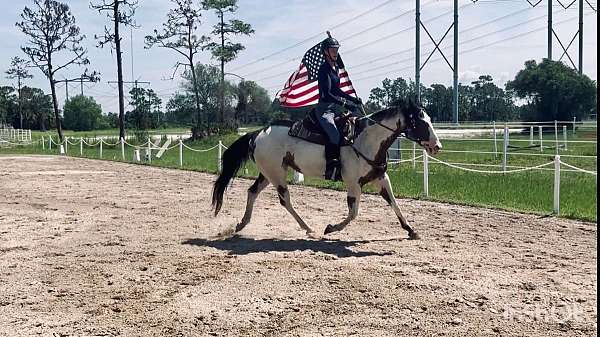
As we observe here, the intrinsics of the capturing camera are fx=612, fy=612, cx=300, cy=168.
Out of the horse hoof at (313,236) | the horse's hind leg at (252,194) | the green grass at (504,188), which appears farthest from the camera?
the green grass at (504,188)

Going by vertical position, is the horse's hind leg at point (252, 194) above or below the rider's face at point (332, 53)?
below

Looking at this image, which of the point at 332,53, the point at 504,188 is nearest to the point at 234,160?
the point at 332,53

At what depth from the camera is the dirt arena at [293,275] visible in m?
4.73

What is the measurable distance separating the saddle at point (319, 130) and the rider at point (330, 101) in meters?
0.07

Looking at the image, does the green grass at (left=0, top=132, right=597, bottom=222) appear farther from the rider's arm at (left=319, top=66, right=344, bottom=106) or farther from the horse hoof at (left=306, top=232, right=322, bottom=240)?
the rider's arm at (left=319, top=66, right=344, bottom=106)

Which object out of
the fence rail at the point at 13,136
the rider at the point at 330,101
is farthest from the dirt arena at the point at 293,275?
the fence rail at the point at 13,136

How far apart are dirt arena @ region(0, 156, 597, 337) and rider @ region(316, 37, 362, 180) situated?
1.05 metres

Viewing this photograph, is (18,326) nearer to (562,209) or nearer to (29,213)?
(29,213)

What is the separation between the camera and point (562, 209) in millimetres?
10383

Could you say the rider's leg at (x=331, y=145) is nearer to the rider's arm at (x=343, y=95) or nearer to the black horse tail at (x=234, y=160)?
the rider's arm at (x=343, y=95)

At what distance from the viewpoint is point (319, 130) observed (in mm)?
8195

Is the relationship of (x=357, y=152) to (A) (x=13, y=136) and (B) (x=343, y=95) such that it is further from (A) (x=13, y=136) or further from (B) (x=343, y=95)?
(A) (x=13, y=136)

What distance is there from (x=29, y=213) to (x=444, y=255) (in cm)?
753

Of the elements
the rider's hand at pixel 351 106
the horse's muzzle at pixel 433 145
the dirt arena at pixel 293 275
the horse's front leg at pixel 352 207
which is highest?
the rider's hand at pixel 351 106
